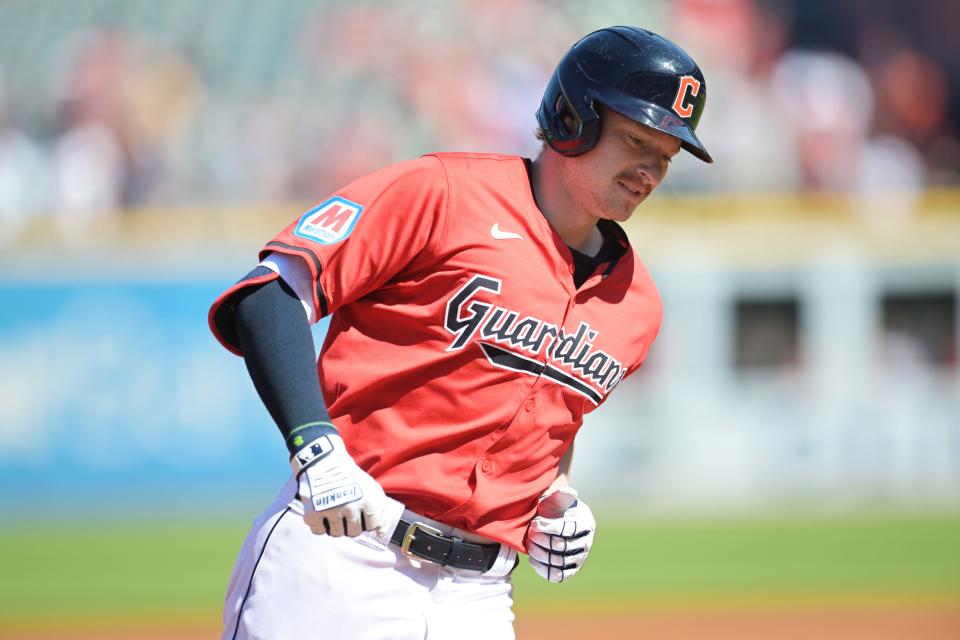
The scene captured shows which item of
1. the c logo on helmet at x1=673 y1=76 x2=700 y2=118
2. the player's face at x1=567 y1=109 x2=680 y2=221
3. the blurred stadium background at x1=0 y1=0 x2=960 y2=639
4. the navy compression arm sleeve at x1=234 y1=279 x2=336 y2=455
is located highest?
the blurred stadium background at x1=0 y1=0 x2=960 y2=639

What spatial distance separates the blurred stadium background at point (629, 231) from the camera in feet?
36.0

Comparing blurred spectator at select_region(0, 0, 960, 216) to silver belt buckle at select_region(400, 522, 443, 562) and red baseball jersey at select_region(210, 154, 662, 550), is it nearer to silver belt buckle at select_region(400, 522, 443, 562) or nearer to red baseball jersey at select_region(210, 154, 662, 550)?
red baseball jersey at select_region(210, 154, 662, 550)

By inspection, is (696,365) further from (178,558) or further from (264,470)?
(178,558)

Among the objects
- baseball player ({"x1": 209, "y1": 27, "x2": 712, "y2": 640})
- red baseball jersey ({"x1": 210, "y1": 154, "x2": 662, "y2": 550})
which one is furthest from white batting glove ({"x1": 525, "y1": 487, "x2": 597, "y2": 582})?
red baseball jersey ({"x1": 210, "y1": 154, "x2": 662, "y2": 550})

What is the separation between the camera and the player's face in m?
2.70

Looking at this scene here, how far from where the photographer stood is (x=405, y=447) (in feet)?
8.33

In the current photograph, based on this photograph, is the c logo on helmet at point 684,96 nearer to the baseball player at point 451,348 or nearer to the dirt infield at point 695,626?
the baseball player at point 451,348

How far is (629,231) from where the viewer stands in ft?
39.1

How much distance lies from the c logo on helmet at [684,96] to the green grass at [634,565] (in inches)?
230

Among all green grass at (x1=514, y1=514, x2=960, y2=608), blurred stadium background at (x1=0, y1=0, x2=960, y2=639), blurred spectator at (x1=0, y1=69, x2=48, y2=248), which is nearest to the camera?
green grass at (x1=514, y1=514, x2=960, y2=608)

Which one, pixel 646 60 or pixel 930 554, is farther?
pixel 930 554

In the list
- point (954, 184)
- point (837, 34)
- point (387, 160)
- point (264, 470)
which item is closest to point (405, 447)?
point (264, 470)

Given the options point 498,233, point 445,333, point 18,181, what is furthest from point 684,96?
point 18,181

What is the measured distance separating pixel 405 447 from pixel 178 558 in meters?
7.41
